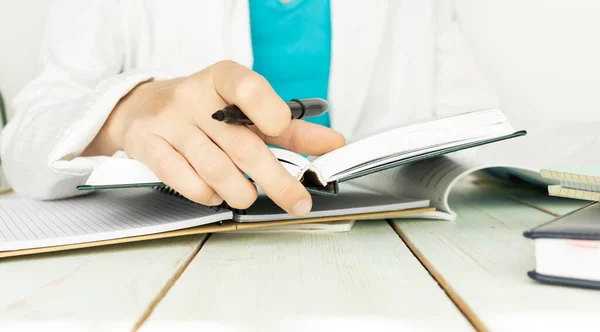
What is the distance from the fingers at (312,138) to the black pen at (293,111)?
0.05 ft

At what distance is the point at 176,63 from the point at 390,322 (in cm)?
92

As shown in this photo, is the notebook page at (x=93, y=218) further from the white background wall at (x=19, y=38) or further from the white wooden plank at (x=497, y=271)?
the white background wall at (x=19, y=38)

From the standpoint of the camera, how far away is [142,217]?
2.01ft

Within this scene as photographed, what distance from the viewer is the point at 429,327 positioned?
0.31 metres

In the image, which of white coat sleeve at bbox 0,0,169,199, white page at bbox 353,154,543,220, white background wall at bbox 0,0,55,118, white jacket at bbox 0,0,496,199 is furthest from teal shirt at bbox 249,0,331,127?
white background wall at bbox 0,0,55,118

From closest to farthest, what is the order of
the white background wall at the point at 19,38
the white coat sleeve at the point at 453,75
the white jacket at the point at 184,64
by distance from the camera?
the white jacket at the point at 184,64, the white coat sleeve at the point at 453,75, the white background wall at the point at 19,38

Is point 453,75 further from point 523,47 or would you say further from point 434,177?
point 434,177

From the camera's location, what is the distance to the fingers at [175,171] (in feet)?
1.74

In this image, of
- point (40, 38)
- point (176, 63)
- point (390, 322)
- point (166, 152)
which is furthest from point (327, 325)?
point (40, 38)

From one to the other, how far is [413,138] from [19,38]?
53.6 inches

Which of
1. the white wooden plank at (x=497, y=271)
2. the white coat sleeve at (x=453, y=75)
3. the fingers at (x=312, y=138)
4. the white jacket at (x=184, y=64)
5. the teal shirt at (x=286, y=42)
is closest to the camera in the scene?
the white wooden plank at (x=497, y=271)

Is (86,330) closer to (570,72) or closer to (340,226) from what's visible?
(340,226)

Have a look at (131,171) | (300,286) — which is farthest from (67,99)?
(300,286)

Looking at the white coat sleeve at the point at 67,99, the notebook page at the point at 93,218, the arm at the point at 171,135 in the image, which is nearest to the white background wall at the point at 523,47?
the white coat sleeve at the point at 67,99
